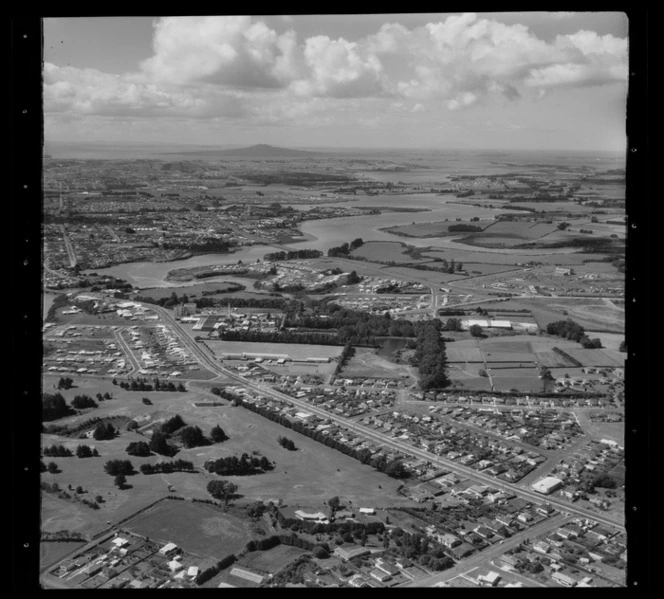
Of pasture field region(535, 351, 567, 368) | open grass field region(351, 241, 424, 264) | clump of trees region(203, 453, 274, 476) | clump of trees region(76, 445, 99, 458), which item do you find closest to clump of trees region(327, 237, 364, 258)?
open grass field region(351, 241, 424, 264)

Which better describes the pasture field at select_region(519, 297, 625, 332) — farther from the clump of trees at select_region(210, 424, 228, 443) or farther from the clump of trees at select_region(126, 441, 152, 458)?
the clump of trees at select_region(126, 441, 152, 458)

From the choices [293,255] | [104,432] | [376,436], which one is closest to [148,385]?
[104,432]

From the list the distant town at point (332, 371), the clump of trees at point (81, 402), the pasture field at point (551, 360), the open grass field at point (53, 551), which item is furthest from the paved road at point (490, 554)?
the clump of trees at point (81, 402)

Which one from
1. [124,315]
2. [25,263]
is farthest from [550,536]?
[124,315]

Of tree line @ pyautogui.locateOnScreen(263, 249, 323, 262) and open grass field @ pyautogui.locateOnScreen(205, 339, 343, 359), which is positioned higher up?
tree line @ pyautogui.locateOnScreen(263, 249, 323, 262)

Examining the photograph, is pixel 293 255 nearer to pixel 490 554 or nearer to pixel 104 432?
A: pixel 104 432
